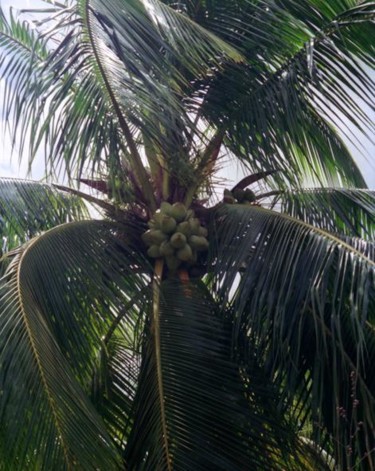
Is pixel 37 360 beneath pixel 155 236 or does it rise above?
beneath

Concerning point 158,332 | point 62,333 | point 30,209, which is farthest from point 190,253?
point 30,209

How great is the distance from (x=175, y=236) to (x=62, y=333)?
2.90ft

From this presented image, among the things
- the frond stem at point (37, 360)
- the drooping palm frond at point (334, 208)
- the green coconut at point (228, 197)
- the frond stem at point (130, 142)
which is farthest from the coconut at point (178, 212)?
the frond stem at point (37, 360)

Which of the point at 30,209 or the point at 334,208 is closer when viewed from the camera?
the point at 334,208

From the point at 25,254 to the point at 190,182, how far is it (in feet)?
4.10

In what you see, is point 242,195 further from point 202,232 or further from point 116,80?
point 116,80

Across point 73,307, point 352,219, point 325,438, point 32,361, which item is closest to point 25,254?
point 73,307

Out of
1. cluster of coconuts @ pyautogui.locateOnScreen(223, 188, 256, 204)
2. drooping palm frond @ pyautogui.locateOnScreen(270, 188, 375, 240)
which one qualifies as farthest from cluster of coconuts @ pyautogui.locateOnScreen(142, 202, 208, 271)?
drooping palm frond @ pyautogui.locateOnScreen(270, 188, 375, 240)

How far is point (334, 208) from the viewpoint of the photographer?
4.95m

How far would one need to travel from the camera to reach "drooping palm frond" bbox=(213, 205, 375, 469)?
3566 mm

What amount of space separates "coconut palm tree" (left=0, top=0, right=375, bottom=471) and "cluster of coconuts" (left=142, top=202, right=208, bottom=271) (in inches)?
0.4

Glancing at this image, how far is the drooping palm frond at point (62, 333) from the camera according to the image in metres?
3.12

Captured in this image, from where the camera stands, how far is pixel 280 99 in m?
4.69

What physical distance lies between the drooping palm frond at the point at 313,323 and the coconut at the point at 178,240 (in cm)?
34
